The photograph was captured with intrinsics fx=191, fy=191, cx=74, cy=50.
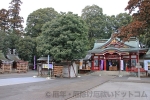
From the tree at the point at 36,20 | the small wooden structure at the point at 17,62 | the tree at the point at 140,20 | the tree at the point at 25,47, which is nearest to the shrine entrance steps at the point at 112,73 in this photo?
the small wooden structure at the point at 17,62

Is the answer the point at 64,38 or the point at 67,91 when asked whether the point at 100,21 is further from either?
the point at 67,91

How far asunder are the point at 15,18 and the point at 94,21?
766 inches

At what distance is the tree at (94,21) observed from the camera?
44031mm

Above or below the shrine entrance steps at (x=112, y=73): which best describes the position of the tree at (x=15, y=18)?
above

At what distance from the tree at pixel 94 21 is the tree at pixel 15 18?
16007mm

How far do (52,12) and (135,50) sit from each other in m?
25.7

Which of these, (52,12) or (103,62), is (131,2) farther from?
(52,12)

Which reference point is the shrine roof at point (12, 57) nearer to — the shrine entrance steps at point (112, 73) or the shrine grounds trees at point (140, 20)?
the shrine entrance steps at point (112, 73)

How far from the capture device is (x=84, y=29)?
76.4 feet

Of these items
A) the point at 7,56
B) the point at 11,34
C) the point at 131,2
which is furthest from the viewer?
the point at 11,34

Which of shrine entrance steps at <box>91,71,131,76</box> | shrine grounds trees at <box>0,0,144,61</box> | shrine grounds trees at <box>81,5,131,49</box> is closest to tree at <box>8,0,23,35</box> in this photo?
shrine grounds trees at <box>0,0,144,61</box>

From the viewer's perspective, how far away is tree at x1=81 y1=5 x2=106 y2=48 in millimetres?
44031

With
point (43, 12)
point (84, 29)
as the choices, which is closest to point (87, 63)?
point (84, 29)

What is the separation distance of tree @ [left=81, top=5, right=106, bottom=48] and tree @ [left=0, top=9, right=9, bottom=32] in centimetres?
1873
